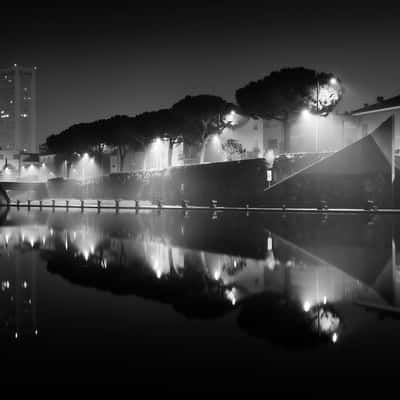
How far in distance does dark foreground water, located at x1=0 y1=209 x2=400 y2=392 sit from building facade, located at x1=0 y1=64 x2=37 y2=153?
17704 cm

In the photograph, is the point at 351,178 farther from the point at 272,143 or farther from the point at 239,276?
the point at 239,276

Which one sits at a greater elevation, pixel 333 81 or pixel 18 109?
pixel 18 109

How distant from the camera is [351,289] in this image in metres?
6.93

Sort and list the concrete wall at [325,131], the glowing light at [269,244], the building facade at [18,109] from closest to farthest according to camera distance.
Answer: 1. the glowing light at [269,244]
2. the concrete wall at [325,131]
3. the building facade at [18,109]

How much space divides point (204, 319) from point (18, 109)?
189 m

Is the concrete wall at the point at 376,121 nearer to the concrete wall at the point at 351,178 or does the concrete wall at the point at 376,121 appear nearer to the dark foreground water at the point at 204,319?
the concrete wall at the point at 351,178

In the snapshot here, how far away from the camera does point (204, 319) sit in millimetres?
5367

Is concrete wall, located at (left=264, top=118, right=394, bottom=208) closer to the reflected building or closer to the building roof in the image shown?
the building roof

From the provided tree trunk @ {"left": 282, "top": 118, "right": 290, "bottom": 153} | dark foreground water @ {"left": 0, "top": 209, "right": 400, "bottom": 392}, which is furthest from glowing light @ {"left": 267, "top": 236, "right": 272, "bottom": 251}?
tree trunk @ {"left": 282, "top": 118, "right": 290, "bottom": 153}

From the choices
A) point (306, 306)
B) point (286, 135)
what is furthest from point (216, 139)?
point (306, 306)

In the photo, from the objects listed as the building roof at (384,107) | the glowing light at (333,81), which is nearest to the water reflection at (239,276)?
the building roof at (384,107)

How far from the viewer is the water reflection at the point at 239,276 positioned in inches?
210

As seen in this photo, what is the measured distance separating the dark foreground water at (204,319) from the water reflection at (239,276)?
0.09ft

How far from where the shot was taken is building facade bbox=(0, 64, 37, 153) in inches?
6973
